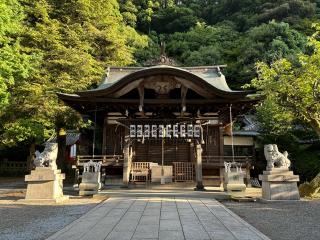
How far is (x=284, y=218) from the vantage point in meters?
8.42

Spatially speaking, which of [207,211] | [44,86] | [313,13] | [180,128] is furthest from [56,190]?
[313,13]

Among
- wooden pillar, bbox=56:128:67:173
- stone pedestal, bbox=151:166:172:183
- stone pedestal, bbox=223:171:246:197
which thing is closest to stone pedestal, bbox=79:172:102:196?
stone pedestal, bbox=151:166:172:183

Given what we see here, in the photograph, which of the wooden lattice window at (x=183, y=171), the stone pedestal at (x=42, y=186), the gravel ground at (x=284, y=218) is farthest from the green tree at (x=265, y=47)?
the stone pedestal at (x=42, y=186)

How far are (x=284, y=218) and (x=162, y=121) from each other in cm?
971

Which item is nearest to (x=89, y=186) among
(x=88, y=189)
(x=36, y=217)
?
(x=88, y=189)

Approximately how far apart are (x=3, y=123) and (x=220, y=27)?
4034 cm

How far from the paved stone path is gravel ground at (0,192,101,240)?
16.5 inches

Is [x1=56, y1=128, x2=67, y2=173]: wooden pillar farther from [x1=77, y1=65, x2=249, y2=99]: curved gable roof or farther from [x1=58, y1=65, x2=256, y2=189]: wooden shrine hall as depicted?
[x1=77, y1=65, x2=249, y2=99]: curved gable roof

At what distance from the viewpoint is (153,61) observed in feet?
64.4

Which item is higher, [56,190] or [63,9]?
[63,9]

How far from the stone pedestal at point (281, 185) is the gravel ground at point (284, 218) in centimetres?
36

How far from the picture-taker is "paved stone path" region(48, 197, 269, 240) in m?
5.99

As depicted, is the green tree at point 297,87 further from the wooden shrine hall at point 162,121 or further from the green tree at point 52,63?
the green tree at point 52,63

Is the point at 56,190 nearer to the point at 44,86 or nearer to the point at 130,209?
the point at 130,209
